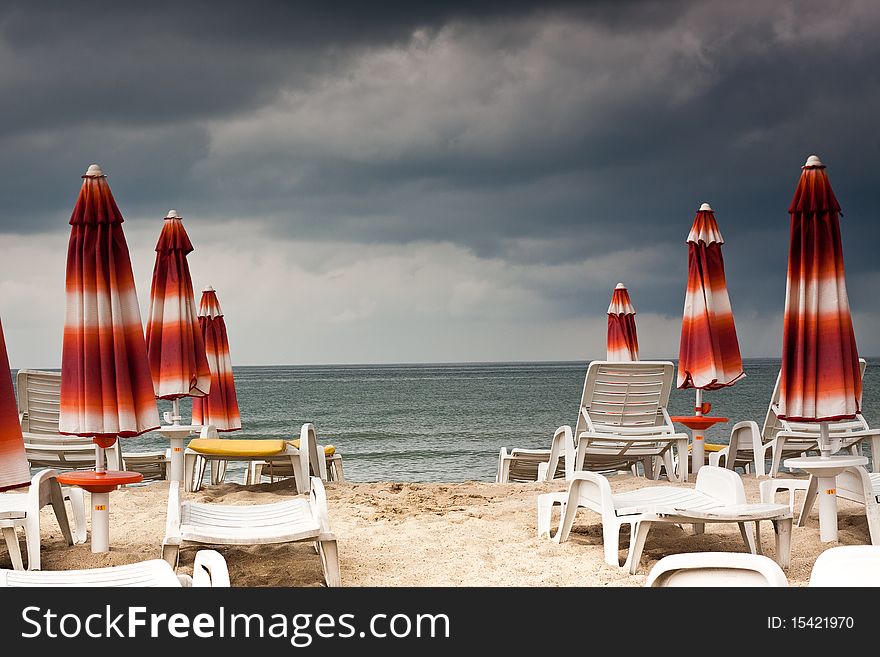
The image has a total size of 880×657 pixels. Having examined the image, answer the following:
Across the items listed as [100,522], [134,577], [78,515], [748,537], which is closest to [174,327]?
[78,515]

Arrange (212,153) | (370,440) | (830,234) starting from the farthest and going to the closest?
(212,153), (370,440), (830,234)

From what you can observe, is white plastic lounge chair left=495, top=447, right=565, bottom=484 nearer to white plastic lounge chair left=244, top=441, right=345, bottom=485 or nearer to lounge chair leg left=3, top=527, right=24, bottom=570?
white plastic lounge chair left=244, top=441, right=345, bottom=485

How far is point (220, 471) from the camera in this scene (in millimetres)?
7969

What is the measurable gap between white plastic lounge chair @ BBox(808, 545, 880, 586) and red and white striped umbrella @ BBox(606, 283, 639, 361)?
724 cm

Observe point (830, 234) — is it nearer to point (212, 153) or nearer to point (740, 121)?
point (740, 121)

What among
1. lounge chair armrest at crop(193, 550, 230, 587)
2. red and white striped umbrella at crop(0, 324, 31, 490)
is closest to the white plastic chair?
lounge chair armrest at crop(193, 550, 230, 587)

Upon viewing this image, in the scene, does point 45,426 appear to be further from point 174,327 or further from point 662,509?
point 662,509

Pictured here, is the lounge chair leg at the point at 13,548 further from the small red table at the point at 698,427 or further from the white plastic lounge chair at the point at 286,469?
the small red table at the point at 698,427

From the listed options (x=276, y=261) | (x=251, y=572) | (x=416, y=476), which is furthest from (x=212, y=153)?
(x=251, y=572)

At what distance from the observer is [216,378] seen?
822cm

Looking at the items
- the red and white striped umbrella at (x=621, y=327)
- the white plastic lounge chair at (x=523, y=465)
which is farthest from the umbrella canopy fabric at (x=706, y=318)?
the red and white striped umbrella at (x=621, y=327)

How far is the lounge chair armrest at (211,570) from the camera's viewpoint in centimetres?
241

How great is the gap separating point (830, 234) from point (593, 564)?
2112 mm
